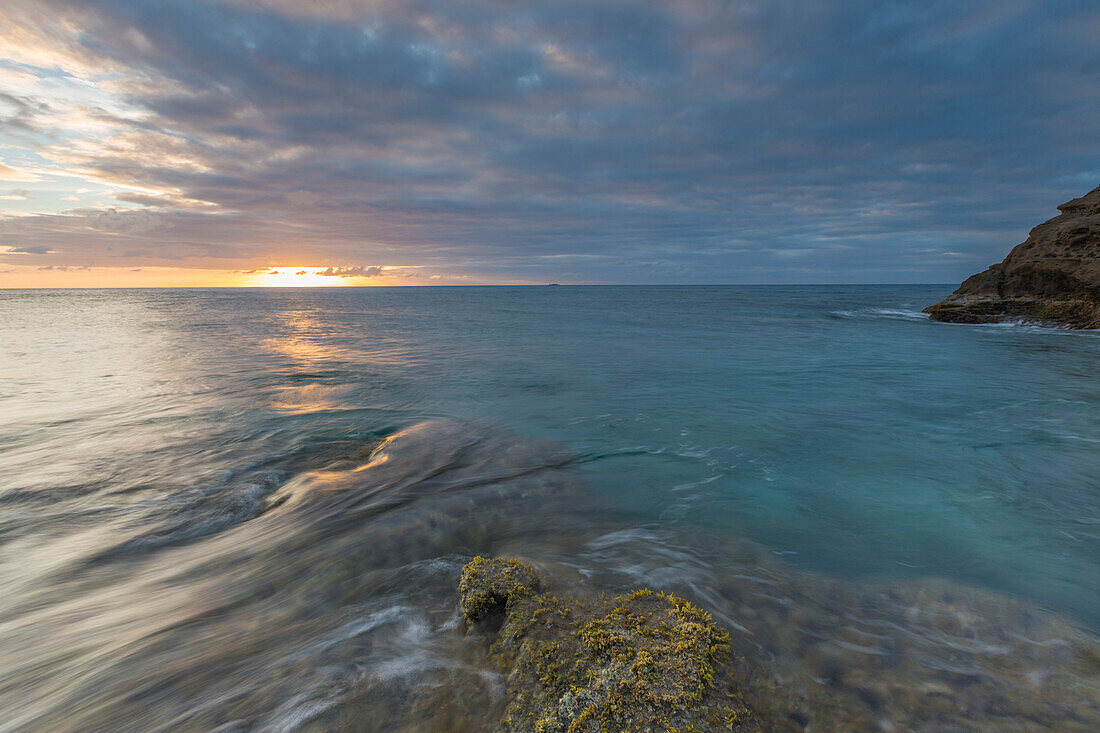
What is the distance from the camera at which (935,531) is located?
5.77 m

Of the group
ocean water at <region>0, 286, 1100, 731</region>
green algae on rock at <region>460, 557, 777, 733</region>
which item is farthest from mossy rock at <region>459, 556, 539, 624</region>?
ocean water at <region>0, 286, 1100, 731</region>

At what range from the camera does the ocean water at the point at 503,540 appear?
3303mm

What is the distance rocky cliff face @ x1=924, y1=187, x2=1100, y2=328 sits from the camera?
2589cm

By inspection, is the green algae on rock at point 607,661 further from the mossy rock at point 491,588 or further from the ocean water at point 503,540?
the ocean water at point 503,540

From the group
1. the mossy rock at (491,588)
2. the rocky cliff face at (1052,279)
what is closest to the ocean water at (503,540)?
the mossy rock at (491,588)

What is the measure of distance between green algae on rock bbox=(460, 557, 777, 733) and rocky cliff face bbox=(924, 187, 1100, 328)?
35777 mm

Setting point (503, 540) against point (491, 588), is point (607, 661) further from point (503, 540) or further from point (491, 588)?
point (503, 540)

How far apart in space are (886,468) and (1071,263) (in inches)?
1274

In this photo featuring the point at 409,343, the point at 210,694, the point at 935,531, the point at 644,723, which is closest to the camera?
the point at 644,723

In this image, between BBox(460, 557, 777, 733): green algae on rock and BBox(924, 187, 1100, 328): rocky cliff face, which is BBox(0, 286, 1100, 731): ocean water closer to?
BBox(460, 557, 777, 733): green algae on rock

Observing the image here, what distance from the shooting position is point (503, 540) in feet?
17.6

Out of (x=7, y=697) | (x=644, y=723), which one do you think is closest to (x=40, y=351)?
(x=7, y=697)

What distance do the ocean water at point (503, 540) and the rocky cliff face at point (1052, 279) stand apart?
64.9 feet

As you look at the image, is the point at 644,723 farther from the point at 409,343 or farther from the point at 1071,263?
the point at 1071,263
